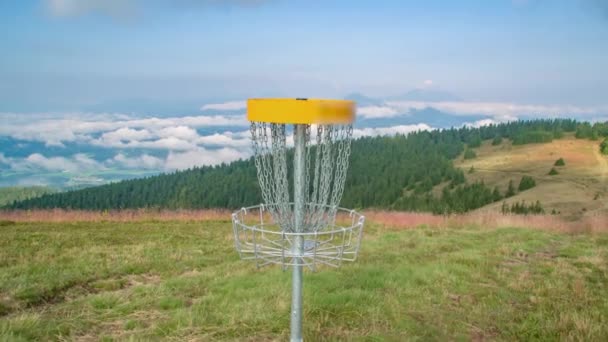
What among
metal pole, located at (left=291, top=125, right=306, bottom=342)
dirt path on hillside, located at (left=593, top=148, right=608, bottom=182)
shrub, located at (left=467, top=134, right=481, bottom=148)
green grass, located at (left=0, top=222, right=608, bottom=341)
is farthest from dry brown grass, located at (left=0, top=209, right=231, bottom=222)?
shrub, located at (left=467, top=134, right=481, bottom=148)

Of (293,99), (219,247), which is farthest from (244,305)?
(219,247)

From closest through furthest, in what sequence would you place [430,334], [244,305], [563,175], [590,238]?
[430,334] → [244,305] → [590,238] → [563,175]

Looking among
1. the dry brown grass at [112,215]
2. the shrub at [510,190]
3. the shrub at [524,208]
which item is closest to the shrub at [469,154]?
the shrub at [510,190]

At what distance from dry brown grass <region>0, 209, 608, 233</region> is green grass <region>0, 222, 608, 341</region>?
425 cm

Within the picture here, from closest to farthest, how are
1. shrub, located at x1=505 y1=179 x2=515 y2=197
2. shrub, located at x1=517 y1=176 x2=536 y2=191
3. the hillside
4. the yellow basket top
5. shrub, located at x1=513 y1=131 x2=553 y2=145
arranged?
the yellow basket top
the hillside
shrub, located at x1=517 y1=176 x2=536 y2=191
shrub, located at x1=505 y1=179 x2=515 y2=197
shrub, located at x1=513 y1=131 x2=553 y2=145

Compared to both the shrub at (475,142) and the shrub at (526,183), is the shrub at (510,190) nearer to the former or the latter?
the shrub at (526,183)

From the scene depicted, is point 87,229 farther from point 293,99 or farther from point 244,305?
point 293,99

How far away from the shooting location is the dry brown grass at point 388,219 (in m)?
17.2

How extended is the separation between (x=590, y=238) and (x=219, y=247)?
10767 mm

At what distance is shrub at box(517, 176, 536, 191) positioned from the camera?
5233 cm

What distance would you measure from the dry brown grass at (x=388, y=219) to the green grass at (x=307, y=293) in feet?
13.9

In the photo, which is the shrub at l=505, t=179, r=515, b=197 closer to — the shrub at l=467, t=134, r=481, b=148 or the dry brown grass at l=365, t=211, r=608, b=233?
the shrub at l=467, t=134, r=481, b=148

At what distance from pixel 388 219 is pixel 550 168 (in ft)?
143

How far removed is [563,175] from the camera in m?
50.8
